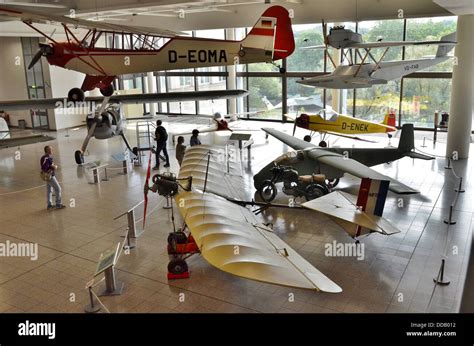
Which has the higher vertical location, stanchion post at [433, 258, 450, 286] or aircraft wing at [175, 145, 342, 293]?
aircraft wing at [175, 145, 342, 293]

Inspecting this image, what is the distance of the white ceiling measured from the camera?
16.2 m

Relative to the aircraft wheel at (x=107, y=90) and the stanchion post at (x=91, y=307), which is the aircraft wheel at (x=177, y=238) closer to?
the stanchion post at (x=91, y=307)

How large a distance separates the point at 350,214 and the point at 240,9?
15458 mm

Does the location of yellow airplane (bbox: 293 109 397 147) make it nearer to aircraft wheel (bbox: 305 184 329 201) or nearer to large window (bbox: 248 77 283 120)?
aircraft wheel (bbox: 305 184 329 201)

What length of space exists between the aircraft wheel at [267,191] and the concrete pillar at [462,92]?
8.75 m

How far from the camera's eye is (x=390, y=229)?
7637 millimetres

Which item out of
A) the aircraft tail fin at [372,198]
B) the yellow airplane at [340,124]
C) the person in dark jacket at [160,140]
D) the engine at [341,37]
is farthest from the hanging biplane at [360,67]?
the aircraft tail fin at [372,198]

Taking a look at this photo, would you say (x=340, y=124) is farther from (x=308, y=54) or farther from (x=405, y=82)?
(x=308, y=54)

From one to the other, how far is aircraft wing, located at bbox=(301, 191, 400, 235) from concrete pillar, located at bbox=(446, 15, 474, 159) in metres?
9.85

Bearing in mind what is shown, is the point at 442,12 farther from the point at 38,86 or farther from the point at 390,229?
the point at 38,86

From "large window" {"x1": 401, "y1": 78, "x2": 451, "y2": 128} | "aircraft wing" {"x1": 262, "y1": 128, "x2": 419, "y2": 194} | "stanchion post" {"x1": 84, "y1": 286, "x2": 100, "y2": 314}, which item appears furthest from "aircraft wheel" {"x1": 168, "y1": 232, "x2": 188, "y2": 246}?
"large window" {"x1": 401, "y1": 78, "x2": 451, "y2": 128}

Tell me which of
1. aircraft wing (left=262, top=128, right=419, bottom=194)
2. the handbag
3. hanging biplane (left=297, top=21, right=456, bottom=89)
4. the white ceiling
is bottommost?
the handbag

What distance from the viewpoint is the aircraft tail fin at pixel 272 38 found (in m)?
11.6

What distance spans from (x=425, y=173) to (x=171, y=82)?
21004mm
